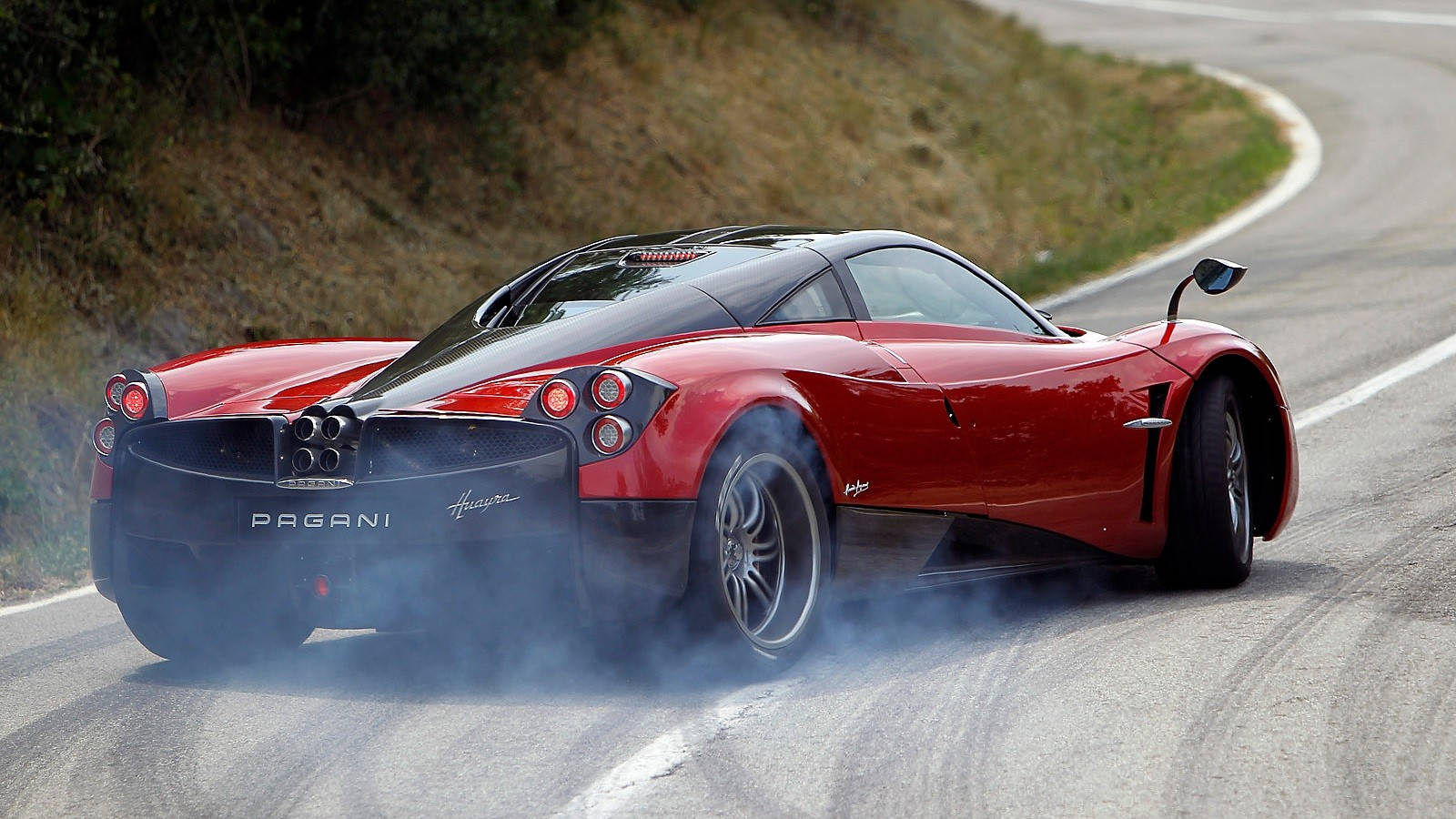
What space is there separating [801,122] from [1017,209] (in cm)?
272

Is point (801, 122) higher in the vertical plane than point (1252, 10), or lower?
lower

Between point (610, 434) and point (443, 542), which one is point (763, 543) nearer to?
point (610, 434)

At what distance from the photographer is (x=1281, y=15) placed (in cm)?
4028

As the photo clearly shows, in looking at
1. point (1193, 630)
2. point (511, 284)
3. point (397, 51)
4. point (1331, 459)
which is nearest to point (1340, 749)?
point (1193, 630)

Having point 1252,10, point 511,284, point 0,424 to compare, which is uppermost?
point 1252,10

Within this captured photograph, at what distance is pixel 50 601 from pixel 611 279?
2.77m

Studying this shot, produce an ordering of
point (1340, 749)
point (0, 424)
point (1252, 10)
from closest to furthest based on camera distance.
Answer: point (1340, 749) < point (0, 424) < point (1252, 10)

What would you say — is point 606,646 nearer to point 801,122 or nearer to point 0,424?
point 0,424

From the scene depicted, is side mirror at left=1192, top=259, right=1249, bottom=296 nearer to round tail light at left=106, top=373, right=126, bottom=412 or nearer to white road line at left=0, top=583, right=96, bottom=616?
round tail light at left=106, top=373, right=126, bottom=412

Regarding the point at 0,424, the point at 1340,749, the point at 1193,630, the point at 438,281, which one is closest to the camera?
the point at 1340,749

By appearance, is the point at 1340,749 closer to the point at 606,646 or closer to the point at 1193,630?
the point at 1193,630

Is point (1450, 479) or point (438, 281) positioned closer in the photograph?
point (1450, 479)

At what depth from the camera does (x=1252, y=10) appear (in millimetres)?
41594

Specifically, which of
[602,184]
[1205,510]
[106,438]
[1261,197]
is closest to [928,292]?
[1205,510]
